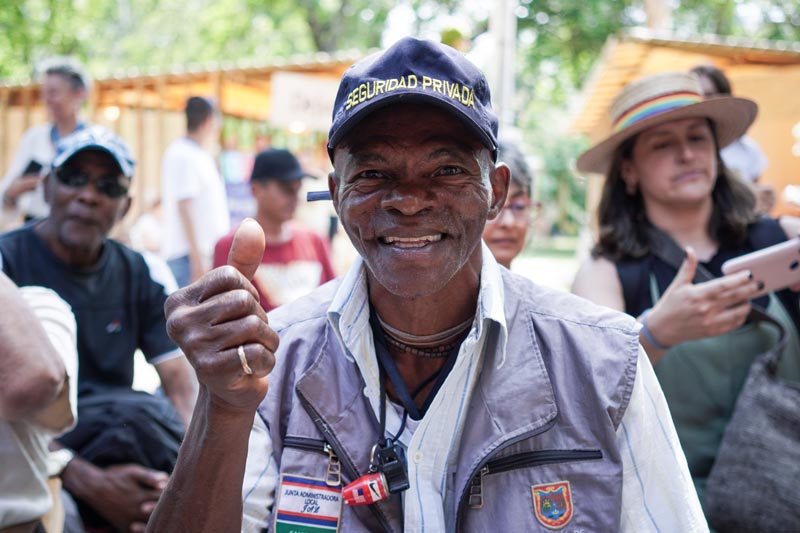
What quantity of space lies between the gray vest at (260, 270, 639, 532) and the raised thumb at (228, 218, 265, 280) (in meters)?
0.39

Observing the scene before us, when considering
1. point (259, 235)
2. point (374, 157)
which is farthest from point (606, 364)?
point (259, 235)

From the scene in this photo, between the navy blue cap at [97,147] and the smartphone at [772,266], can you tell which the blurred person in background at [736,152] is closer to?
the smartphone at [772,266]

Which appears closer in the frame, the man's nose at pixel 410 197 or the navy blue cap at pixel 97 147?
the man's nose at pixel 410 197

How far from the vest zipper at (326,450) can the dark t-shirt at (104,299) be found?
5.84 ft

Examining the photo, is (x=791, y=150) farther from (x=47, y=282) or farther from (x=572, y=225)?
(x=572, y=225)

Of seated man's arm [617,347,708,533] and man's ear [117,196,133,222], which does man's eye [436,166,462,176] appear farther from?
man's ear [117,196,133,222]

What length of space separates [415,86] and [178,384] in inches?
92.3

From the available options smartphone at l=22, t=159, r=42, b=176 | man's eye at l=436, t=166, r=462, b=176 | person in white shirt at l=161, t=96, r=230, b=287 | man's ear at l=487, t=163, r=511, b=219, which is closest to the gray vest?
man's ear at l=487, t=163, r=511, b=219

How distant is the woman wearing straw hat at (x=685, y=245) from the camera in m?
2.69

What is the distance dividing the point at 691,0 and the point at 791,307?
735 inches

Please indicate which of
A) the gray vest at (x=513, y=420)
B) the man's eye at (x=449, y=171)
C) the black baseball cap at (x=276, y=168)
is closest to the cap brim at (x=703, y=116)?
the gray vest at (x=513, y=420)

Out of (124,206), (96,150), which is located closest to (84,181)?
(96,150)

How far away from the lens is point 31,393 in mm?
1873

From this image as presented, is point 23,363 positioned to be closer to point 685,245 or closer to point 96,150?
point 96,150
